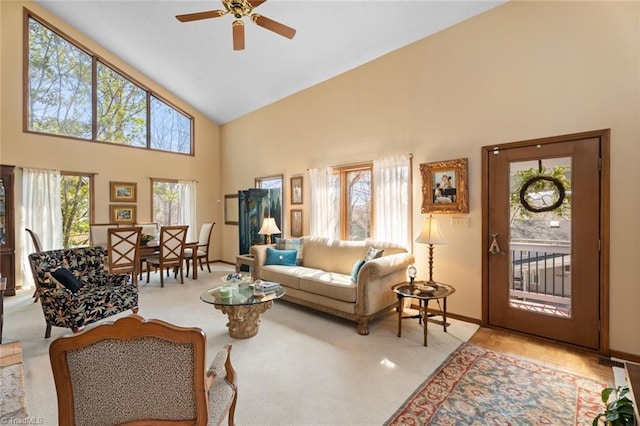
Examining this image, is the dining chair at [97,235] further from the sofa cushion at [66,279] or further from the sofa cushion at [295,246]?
the sofa cushion at [295,246]

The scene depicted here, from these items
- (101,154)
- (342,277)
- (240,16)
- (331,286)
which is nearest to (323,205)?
(342,277)

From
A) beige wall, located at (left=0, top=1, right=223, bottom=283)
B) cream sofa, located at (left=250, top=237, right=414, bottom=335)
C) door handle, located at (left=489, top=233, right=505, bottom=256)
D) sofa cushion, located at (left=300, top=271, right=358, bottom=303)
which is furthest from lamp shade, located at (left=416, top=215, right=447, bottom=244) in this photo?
beige wall, located at (left=0, top=1, right=223, bottom=283)

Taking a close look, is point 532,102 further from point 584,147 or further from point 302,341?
point 302,341

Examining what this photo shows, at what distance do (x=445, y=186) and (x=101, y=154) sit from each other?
6.44m

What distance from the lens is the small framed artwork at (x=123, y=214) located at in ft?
19.8

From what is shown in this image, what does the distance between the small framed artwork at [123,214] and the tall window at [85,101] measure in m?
1.36

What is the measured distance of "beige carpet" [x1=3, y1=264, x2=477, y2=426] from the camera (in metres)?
1.99

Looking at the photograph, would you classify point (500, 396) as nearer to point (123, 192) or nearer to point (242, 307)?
point (242, 307)

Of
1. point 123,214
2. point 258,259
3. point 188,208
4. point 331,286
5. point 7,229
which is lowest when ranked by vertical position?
point 331,286

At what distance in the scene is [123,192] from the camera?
20.2 ft

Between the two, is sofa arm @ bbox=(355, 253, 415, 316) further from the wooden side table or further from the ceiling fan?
the ceiling fan

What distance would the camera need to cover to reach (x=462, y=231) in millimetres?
3592

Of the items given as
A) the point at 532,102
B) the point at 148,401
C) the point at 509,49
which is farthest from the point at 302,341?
the point at 509,49

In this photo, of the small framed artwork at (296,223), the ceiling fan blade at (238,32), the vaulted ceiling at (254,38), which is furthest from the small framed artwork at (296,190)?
the ceiling fan blade at (238,32)
